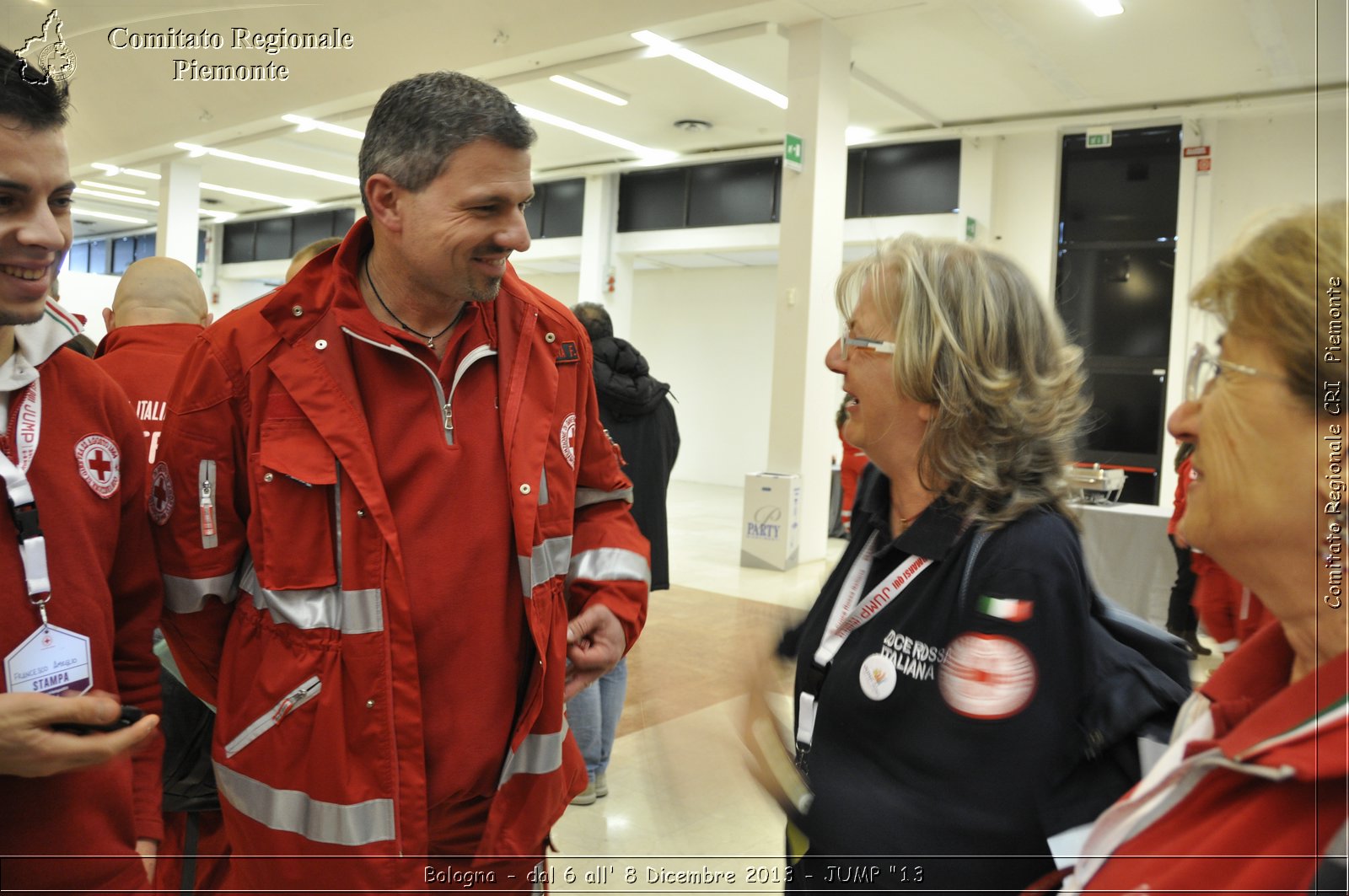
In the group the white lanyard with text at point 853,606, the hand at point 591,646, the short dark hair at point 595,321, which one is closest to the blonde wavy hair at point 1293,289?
the white lanyard with text at point 853,606

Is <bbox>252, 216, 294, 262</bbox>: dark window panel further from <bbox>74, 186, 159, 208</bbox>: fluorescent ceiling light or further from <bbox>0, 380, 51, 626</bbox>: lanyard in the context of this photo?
<bbox>0, 380, 51, 626</bbox>: lanyard

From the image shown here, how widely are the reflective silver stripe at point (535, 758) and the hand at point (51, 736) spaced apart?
0.59m

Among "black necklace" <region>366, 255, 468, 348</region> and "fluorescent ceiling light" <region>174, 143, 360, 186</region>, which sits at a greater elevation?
"fluorescent ceiling light" <region>174, 143, 360, 186</region>

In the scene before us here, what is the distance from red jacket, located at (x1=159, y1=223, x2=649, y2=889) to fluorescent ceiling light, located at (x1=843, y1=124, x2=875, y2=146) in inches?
417

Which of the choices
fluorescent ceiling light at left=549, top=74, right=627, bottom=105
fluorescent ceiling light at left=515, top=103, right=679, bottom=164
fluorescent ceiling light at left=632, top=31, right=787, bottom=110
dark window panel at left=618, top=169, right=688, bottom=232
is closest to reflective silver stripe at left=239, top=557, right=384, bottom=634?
fluorescent ceiling light at left=632, top=31, right=787, bottom=110

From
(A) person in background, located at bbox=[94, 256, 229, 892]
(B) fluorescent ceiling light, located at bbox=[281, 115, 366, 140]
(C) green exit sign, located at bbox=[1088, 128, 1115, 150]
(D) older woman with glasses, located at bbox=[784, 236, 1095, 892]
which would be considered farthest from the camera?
(B) fluorescent ceiling light, located at bbox=[281, 115, 366, 140]

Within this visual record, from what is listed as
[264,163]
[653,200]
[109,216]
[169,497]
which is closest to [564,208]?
[653,200]

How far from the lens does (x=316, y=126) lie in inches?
471

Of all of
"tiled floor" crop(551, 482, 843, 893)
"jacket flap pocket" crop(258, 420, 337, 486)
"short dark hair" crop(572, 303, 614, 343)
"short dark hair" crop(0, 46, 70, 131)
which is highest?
"short dark hair" crop(572, 303, 614, 343)

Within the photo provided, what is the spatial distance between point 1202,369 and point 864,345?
58 cm

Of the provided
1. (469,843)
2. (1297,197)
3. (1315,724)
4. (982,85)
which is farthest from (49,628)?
(982,85)

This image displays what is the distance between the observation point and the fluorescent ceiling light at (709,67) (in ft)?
28.1

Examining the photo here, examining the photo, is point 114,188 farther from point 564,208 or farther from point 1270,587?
point 1270,587

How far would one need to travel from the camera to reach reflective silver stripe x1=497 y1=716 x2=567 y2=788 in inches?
62.0
